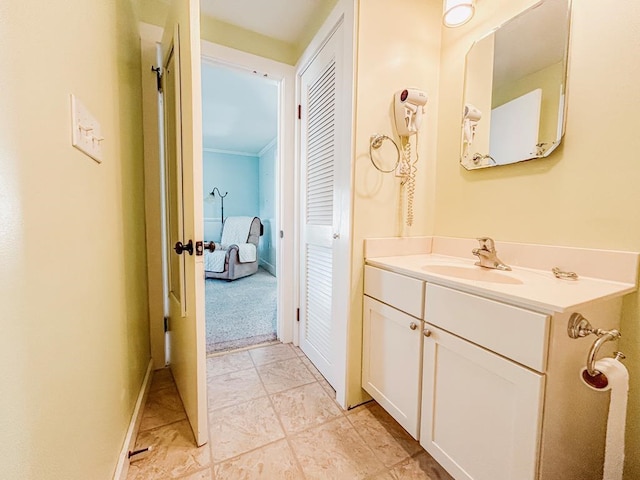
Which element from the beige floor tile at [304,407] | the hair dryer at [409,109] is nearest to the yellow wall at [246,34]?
the hair dryer at [409,109]

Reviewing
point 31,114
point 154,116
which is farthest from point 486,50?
point 154,116

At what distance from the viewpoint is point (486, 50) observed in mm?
1280

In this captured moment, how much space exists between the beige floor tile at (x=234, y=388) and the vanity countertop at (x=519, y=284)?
3.33 feet

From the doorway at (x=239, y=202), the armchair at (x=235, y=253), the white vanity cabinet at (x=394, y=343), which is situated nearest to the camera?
the white vanity cabinet at (x=394, y=343)

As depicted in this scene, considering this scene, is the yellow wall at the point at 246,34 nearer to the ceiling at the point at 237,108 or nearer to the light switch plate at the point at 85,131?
the ceiling at the point at 237,108

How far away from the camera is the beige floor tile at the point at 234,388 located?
145 cm

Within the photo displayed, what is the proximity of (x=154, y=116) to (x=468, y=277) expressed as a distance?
1946 millimetres

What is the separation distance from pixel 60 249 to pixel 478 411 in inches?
49.6

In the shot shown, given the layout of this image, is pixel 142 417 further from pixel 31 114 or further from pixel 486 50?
pixel 486 50

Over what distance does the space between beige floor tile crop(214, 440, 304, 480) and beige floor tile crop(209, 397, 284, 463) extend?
0.12ft

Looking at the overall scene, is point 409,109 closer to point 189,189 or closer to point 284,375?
point 189,189

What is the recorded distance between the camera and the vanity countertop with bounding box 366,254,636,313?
72 cm

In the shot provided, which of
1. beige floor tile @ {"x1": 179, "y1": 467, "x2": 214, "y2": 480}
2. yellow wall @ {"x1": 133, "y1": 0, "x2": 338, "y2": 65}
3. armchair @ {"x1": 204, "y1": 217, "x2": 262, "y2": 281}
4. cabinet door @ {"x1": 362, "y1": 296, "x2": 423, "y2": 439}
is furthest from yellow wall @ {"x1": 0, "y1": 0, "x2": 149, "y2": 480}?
armchair @ {"x1": 204, "y1": 217, "x2": 262, "y2": 281}

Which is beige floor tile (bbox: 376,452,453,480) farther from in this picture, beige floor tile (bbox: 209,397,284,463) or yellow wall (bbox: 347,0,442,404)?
beige floor tile (bbox: 209,397,284,463)
